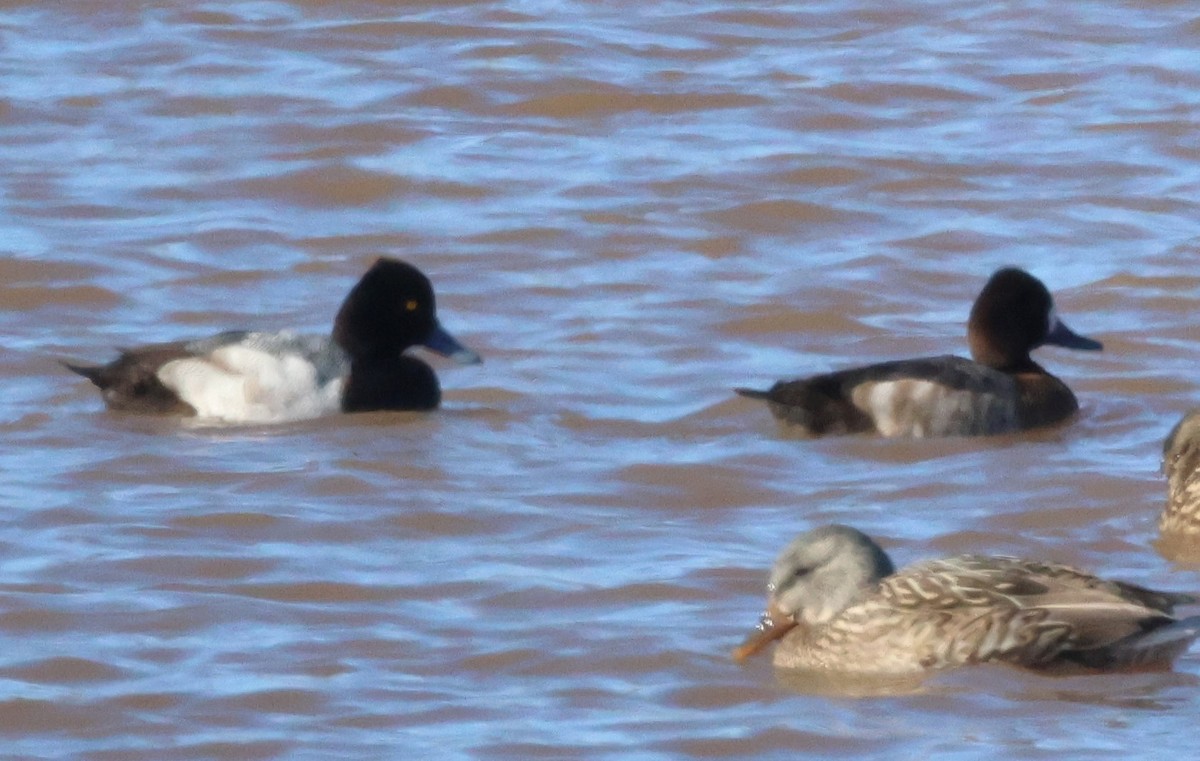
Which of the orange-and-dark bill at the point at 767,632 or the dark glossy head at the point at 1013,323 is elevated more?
the dark glossy head at the point at 1013,323

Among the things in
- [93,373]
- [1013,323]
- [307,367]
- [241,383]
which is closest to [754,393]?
[1013,323]

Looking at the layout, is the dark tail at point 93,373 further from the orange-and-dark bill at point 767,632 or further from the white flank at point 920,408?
the orange-and-dark bill at point 767,632

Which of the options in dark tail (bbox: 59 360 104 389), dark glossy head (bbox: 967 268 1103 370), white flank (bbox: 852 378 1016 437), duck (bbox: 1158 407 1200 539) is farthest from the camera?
dark glossy head (bbox: 967 268 1103 370)

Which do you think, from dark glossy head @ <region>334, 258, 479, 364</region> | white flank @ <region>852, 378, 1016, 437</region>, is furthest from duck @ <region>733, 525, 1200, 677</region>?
dark glossy head @ <region>334, 258, 479, 364</region>

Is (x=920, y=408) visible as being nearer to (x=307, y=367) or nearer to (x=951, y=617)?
(x=307, y=367)

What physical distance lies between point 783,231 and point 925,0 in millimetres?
4493

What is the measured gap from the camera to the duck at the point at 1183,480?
8102 millimetres

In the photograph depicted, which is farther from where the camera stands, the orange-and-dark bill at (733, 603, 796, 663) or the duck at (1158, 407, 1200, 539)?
the duck at (1158, 407, 1200, 539)

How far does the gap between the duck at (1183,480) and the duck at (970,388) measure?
1.17 meters

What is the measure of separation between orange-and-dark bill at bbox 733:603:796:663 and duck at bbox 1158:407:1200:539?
1.49 m

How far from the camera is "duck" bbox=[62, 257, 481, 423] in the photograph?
10.1 m

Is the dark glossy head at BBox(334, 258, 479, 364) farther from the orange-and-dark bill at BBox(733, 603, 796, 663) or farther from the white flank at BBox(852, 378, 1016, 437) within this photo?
the orange-and-dark bill at BBox(733, 603, 796, 663)

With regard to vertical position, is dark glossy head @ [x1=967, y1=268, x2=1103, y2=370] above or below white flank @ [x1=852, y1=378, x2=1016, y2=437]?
above

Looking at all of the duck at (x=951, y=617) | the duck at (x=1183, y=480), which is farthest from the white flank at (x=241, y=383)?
the duck at (x=951, y=617)
